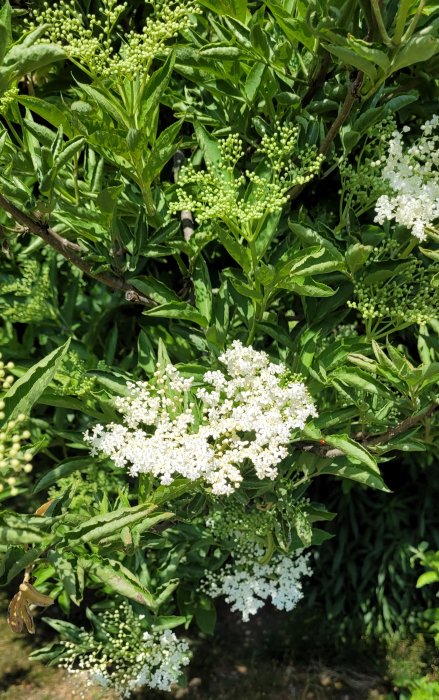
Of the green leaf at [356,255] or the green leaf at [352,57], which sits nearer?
the green leaf at [352,57]

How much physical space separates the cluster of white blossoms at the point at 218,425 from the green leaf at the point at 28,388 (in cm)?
26

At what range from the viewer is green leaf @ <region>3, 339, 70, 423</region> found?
135cm

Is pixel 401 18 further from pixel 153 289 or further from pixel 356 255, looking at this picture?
pixel 153 289

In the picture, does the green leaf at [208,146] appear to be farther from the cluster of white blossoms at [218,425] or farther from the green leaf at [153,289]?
the cluster of white blossoms at [218,425]

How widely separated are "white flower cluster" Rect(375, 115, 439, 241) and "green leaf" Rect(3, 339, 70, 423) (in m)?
0.84

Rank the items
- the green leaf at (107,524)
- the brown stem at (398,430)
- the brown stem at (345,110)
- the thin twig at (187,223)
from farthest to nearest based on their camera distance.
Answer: the thin twig at (187,223), the brown stem at (398,430), the brown stem at (345,110), the green leaf at (107,524)

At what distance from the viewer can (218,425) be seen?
1519mm

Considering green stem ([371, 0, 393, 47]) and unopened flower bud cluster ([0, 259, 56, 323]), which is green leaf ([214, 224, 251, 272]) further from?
unopened flower bud cluster ([0, 259, 56, 323])

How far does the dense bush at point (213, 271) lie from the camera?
4.87ft

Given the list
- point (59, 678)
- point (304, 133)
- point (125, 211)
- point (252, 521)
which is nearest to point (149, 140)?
point (125, 211)

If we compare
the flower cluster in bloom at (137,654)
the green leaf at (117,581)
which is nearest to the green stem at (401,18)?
the green leaf at (117,581)

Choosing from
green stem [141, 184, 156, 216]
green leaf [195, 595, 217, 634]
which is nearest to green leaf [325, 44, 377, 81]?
green stem [141, 184, 156, 216]

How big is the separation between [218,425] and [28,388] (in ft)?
1.42

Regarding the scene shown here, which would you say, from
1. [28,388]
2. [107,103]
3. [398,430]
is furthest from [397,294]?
[28,388]
